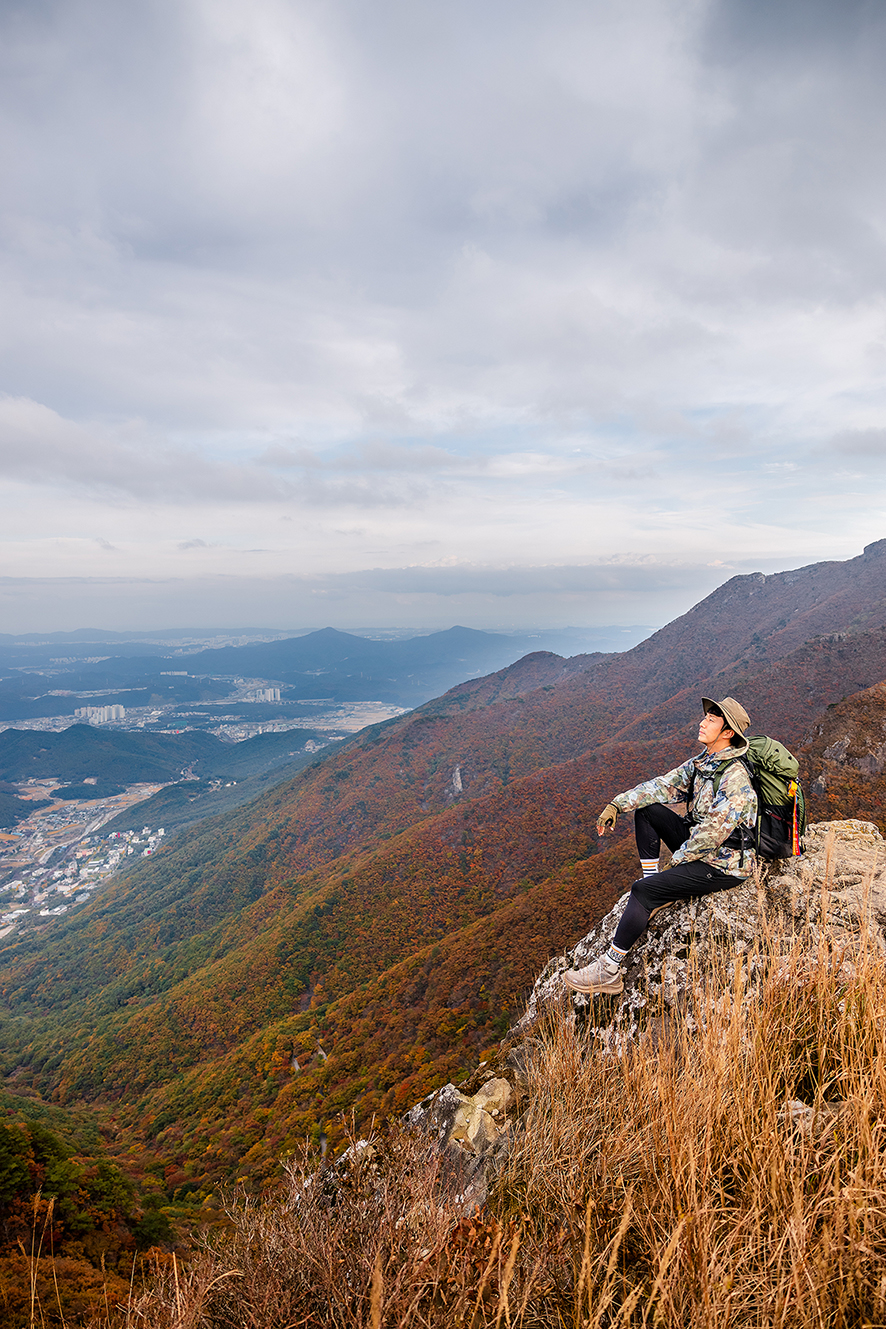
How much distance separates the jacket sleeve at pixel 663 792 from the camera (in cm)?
461

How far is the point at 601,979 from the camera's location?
4.34m

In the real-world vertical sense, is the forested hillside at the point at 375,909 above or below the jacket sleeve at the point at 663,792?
below

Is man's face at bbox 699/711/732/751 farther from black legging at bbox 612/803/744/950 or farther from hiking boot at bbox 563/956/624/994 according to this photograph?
hiking boot at bbox 563/956/624/994

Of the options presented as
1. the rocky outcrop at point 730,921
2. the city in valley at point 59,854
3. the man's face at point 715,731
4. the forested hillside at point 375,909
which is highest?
the man's face at point 715,731

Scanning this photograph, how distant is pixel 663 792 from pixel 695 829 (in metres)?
0.69

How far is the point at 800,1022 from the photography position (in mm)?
2668

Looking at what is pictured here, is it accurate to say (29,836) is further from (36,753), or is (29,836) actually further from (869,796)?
(869,796)

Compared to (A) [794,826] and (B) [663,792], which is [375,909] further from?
(A) [794,826]

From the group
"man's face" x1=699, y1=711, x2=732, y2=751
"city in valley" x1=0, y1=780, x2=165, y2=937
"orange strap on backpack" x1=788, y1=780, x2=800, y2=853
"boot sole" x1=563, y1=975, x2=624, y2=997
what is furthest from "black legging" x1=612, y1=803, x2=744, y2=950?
"city in valley" x1=0, y1=780, x2=165, y2=937

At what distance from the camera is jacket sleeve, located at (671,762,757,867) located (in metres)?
3.89

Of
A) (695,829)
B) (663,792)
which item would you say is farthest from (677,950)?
(663,792)

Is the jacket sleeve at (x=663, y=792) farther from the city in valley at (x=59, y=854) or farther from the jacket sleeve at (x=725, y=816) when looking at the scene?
the city in valley at (x=59, y=854)

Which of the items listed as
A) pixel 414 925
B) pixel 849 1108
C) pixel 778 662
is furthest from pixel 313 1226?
pixel 778 662

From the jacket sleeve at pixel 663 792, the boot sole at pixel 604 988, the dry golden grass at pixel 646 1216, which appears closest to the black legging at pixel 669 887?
the jacket sleeve at pixel 663 792
